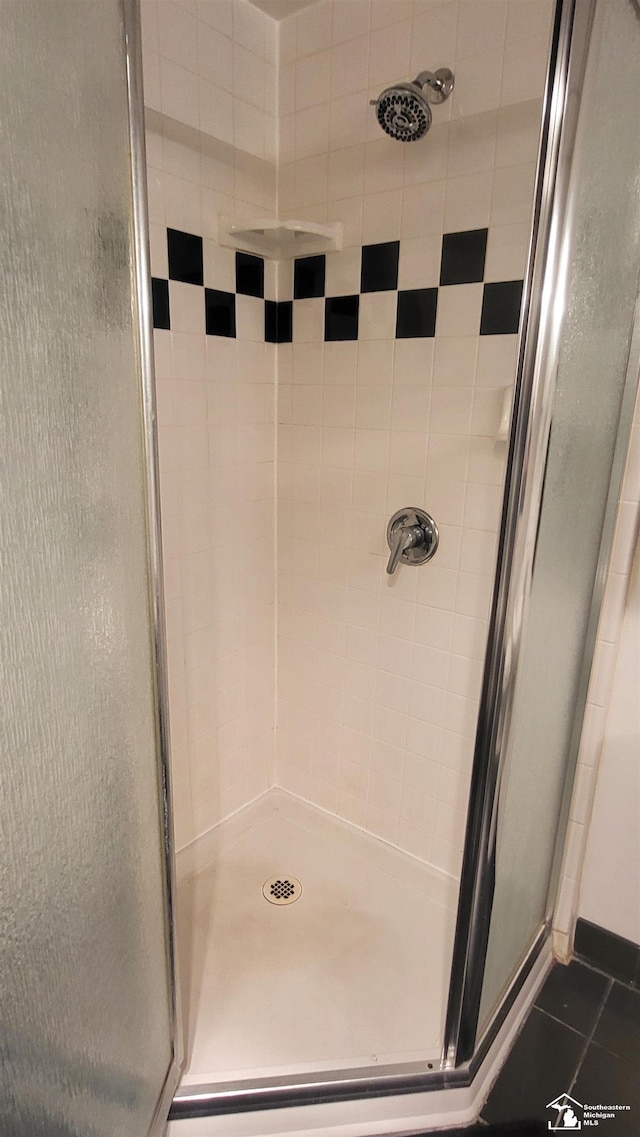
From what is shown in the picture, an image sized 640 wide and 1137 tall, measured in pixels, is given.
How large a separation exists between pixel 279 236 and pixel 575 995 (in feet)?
6.00

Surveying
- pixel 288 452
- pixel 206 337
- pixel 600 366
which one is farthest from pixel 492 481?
pixel 206 337

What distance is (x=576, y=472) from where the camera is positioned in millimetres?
936

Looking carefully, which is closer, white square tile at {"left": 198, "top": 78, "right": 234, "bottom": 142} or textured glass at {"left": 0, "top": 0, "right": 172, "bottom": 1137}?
textured glass at {"left": 0, "top": 0, "right": 172, "bottom": 1137}

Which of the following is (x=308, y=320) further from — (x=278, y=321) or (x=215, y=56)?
(x=215, y=56)

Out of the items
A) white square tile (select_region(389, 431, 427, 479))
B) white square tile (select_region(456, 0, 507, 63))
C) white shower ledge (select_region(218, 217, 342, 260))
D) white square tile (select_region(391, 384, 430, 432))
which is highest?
white square tile (select_region(456, 0, 507, 63))

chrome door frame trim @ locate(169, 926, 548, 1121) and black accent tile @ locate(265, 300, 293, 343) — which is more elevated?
black accent tile @ locate(265, 300, 293, 343)

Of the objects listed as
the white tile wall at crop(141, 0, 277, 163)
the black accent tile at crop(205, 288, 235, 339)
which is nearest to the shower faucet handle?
the black accent tile at crop(205, 288, 235, 339)

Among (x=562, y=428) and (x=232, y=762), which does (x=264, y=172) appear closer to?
(x=562, y=428)

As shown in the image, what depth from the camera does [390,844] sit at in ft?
5.49

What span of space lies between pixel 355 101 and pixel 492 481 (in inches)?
35.0

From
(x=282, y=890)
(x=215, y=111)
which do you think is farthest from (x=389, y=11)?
(x=282, y=890)

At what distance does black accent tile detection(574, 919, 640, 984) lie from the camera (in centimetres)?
132

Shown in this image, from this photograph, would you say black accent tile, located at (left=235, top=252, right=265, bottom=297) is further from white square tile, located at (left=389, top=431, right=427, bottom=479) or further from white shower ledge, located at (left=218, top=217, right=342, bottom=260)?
white square tile, located at (left=389, top=431, right=427, bottom=479)

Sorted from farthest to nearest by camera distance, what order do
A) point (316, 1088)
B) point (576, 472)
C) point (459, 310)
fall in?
point (459, 310)
point (316, 1088)
point (576, 472)
